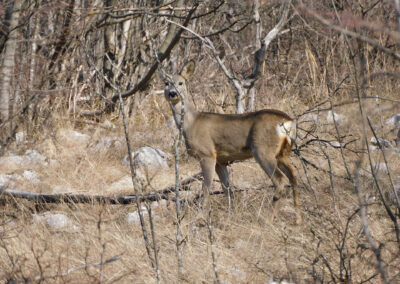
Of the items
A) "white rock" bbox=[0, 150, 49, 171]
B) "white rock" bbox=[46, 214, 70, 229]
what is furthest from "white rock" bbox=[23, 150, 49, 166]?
"white rock" bbox=[46, 214, 70, 229]

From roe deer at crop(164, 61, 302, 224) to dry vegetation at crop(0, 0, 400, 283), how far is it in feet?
0.72

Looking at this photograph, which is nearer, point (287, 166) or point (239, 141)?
point (287, 166)

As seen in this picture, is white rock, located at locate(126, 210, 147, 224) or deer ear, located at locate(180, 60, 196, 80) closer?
white rock, located at locate(126, 210, 147, 224)

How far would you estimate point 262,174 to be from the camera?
294 inches

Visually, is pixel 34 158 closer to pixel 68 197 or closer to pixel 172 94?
pixel 68 197

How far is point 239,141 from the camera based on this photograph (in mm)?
6633

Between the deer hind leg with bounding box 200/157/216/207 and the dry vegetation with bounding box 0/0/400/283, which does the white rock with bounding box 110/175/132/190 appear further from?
the deer hind leg with bounding box 200/157/216/207

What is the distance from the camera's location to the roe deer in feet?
20.9

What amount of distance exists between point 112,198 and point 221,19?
7.38 metres

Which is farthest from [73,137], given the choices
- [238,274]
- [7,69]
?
[238,274]

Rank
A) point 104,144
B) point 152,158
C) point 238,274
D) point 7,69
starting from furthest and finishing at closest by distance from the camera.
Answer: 1. point 104,144
2. point 152,158
3. point 7,69
4. point 238,274

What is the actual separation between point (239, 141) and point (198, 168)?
63.1 inches

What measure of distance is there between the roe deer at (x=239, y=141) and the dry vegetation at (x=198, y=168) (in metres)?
0.22

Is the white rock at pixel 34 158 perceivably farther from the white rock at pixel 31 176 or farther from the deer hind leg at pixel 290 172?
the deer hind leg at pixel 290 172
